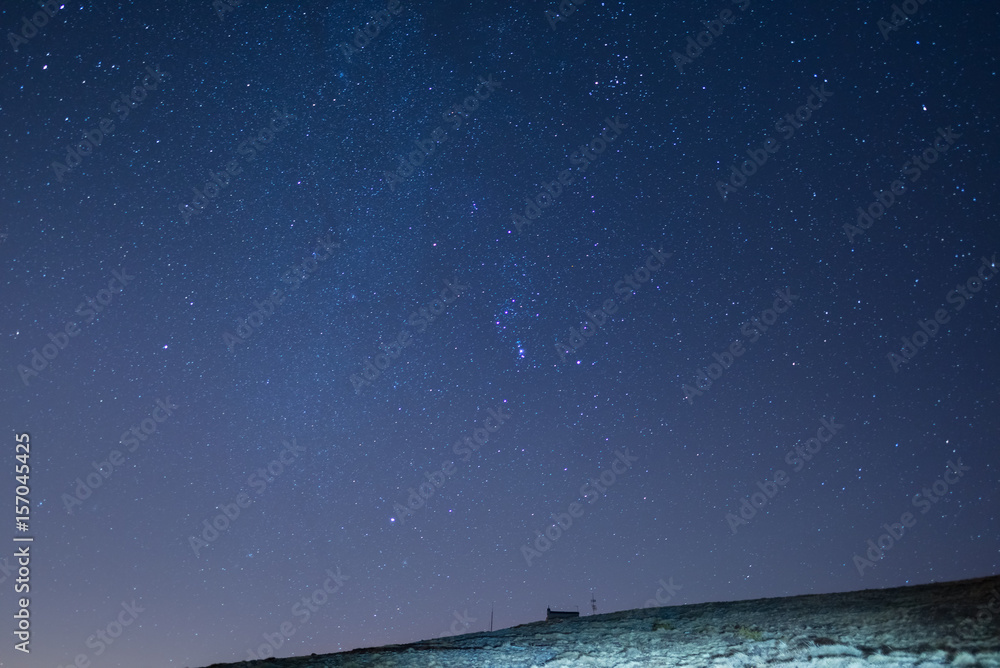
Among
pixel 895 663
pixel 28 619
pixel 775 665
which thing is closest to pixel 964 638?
pixel 895 663

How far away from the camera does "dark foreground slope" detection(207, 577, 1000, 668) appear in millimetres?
4117

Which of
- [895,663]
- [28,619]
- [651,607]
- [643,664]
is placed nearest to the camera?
[895,663]

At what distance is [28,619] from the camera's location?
9859 mm

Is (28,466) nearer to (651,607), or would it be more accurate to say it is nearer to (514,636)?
(514,636)

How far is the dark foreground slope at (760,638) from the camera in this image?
412cm

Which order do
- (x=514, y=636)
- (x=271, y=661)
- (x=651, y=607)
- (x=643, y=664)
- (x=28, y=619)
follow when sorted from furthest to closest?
(x=28, y=619)
(x=651, y=607)
(x=514, y=636)
(x=271, y=661)
(x=643, y=664)

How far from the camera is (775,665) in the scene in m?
4.20

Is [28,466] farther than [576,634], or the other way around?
[28,466]

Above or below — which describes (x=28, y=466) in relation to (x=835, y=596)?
above

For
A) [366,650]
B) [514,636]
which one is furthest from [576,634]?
[366,650]

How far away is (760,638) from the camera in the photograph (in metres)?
4.80

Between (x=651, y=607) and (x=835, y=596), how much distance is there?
172 centimetres

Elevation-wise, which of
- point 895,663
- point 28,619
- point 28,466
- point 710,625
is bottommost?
point 895,663

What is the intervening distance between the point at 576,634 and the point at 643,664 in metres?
1.14
